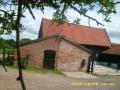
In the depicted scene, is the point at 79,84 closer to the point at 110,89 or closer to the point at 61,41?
the point at 110,89

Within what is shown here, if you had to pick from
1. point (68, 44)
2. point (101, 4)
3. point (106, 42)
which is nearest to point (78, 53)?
point (68, 44)

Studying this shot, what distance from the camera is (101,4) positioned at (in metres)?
3.77

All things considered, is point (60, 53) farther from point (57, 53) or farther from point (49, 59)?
point (49, 59)

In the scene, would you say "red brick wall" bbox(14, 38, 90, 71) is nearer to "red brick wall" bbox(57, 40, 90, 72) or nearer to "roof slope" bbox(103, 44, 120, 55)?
"red brick wall" bbox(57, 40, 90, 72)

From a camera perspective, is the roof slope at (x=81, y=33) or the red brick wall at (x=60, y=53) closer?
the red brick wall at (x=60, y=53)

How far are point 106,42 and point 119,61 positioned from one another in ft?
13.7

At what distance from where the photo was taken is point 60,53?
35.2 meters

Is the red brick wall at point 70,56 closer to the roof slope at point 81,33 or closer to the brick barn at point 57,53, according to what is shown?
the brick barn at point 57,53

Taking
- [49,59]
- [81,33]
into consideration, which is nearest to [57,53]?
[49,59]

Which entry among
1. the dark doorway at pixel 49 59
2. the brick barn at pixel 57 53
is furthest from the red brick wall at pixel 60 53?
the dark doorway at pixel 49 59

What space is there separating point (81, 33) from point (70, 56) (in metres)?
13.2

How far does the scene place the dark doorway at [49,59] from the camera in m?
34.9

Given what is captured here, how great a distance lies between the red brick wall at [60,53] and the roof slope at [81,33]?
9774mm

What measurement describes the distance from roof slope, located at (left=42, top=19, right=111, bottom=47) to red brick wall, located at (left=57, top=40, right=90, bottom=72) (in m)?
9.62
